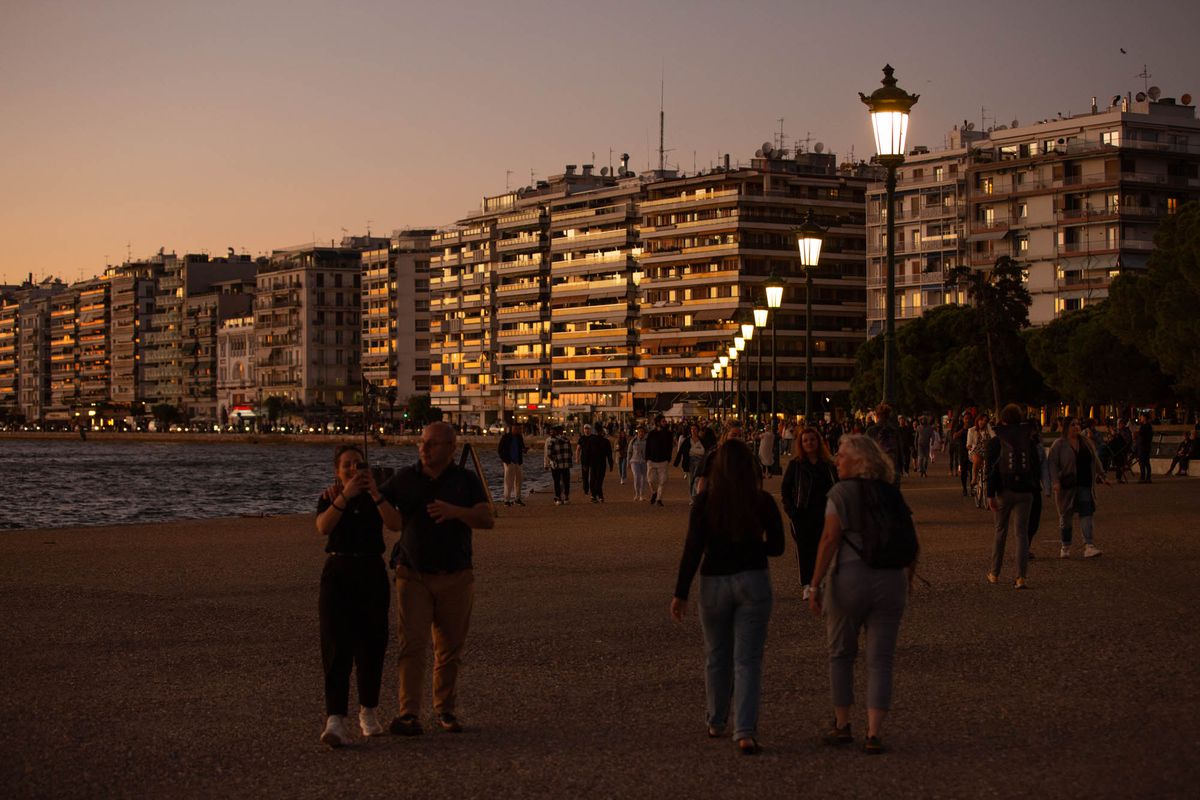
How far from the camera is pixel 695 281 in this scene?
147750mm

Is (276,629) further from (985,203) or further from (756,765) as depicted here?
(985,203)

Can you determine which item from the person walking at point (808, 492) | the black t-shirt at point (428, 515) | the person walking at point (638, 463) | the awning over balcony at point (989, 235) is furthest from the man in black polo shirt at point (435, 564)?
the awning over balcony at point (989, 235)

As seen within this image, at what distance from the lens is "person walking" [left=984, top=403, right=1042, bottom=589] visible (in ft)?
52.3

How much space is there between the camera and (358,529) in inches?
349

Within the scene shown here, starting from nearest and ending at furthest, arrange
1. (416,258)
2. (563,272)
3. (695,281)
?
(695,281)
(563,272)
(416,258)

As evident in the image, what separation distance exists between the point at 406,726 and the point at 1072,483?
12035 mm

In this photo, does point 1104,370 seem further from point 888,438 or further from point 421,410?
point 421,410

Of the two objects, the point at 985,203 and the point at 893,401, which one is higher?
the point at 985,203

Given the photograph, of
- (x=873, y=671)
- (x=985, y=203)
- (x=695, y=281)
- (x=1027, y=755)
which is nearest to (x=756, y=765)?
(x=873, y=671)

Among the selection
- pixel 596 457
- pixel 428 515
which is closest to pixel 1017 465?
pixel 428 515

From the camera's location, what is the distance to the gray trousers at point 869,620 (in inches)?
333

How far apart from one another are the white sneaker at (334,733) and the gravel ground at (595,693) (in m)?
0.05

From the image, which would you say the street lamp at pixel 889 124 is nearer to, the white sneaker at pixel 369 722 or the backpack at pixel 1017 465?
the backpack at pixel 1017 465

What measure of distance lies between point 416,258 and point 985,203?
3240 inches
